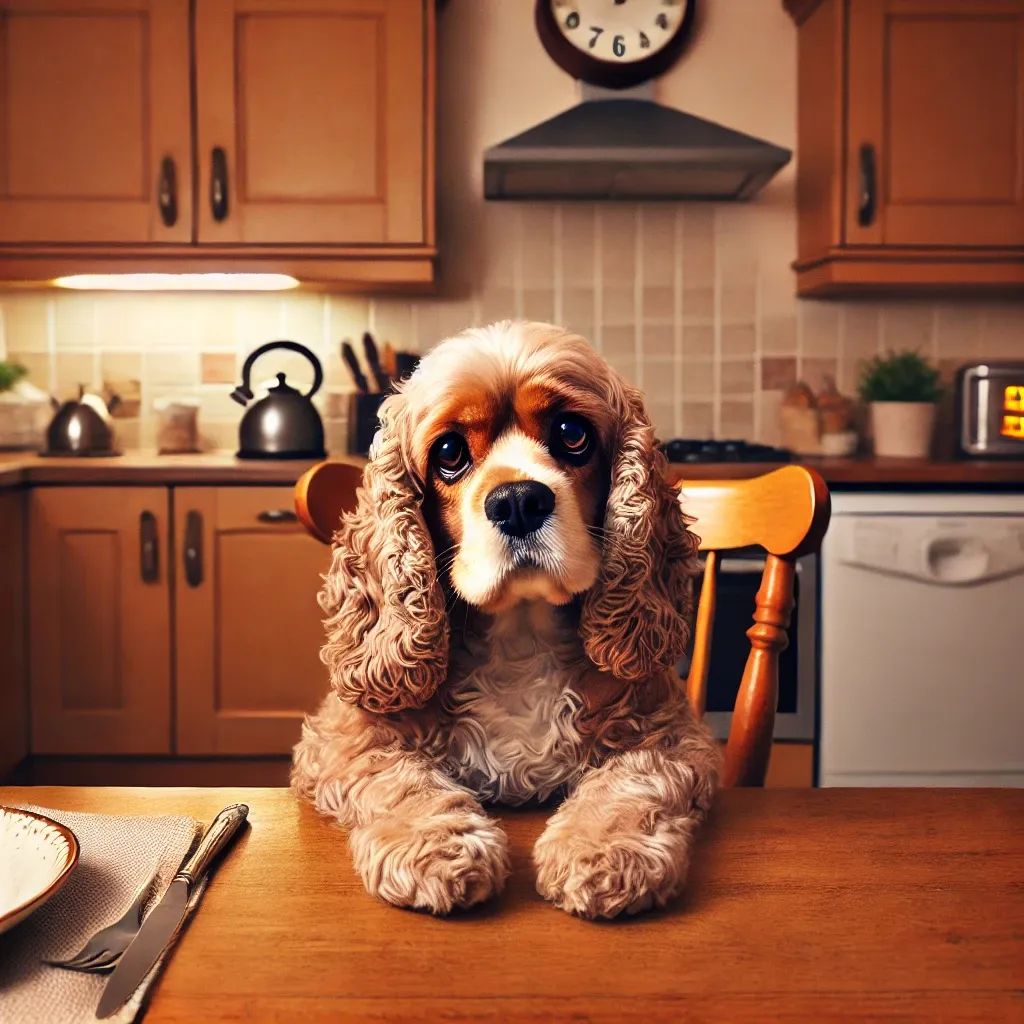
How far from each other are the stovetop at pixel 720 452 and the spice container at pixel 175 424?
4.90 feet

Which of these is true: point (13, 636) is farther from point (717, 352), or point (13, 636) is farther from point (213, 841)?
point (213, 841)

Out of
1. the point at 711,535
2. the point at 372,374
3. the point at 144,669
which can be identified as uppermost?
the point at 372,374

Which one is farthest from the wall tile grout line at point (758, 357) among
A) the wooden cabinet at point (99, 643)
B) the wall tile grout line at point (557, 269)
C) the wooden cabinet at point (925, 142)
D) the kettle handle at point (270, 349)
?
the wooden cabinet at point (99, 643)

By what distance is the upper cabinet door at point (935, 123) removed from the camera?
124 inches

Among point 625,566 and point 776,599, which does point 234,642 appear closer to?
point 776,599

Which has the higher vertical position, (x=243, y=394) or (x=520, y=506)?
(x=243, y=394)

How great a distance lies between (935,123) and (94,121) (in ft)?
7.80

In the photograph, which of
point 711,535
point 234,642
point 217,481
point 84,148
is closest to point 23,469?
point 217,481

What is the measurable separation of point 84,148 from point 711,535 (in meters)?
2.50

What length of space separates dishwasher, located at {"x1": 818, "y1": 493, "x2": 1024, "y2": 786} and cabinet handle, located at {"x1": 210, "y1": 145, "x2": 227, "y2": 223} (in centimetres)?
189

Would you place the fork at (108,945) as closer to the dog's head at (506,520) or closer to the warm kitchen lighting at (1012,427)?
the dog's head at (506,520)

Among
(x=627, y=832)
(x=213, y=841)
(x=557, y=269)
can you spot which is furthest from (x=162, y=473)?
(x=627, y=832)

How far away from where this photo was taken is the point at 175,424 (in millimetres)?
3492

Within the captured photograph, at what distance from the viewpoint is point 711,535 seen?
1397 millimetres
